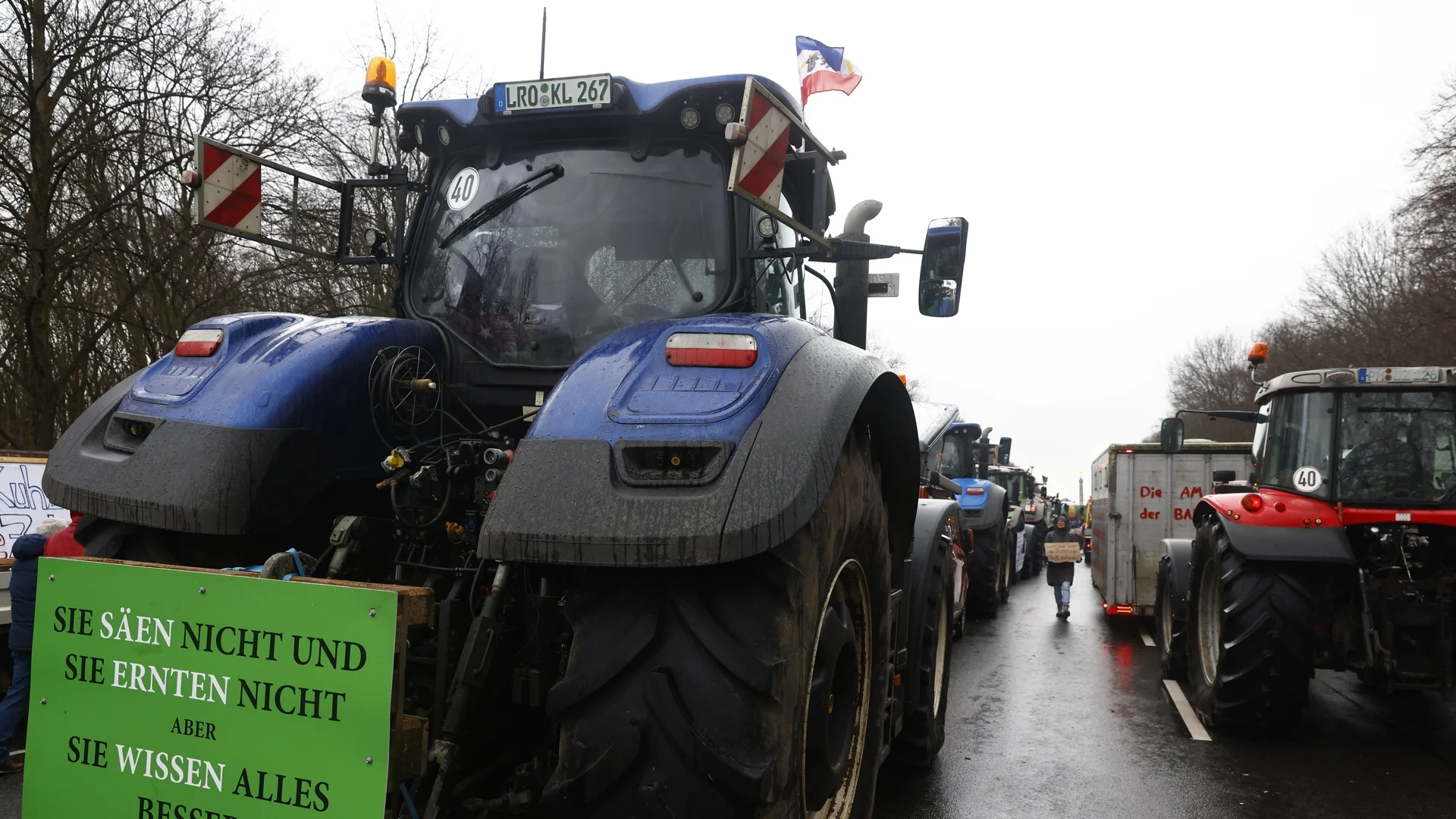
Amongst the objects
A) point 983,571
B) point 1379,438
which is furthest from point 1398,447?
point 983,571

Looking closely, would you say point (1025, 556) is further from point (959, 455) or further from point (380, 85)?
point (380, 85)

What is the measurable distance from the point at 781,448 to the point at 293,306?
18913 millimetres

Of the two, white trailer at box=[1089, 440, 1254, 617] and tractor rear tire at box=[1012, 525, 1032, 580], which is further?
tractor rear tire at box=[1012, 525, 1032, 580]

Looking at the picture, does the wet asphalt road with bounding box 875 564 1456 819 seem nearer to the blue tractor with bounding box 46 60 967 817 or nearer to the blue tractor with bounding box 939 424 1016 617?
the blue tractor with bounding box 46 60 967 817

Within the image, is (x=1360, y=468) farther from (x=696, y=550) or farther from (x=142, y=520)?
(x=142, y=520)

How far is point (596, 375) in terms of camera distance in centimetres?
→ 297

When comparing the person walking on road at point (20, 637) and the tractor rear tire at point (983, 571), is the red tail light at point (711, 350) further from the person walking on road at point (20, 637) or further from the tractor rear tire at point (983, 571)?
the tractor rear tire at point (983, 571)

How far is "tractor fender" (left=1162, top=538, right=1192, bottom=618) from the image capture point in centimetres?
955

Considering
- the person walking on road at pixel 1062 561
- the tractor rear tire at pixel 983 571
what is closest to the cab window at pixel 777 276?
the tractor rear tire at pixel 983 571

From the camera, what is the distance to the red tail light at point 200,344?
11.7 ft

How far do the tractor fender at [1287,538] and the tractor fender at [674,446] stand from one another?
5.21 meters

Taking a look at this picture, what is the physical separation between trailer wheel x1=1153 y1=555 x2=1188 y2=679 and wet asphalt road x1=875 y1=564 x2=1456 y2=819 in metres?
0.26

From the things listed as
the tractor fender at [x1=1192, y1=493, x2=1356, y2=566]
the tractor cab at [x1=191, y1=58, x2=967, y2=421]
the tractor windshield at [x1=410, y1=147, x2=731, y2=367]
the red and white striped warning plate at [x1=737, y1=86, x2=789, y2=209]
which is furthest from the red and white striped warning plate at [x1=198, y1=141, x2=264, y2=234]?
the tractor fender at [x1=1192, y1=493, x2=1356, y2=566]

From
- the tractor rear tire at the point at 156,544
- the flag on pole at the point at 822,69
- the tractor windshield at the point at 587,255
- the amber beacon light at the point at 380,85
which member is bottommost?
the tractor rear tire at the point at 156,544
